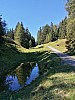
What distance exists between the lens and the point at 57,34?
156 m

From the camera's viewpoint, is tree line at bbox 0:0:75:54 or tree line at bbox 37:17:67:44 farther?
tree line at bbox 37:17:67:44

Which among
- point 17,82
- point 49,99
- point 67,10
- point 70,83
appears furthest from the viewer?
point 67,10

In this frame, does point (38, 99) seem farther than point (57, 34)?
No

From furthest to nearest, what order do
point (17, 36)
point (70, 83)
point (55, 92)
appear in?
point (17, 36) < point (70, 83) < point (55, 92)

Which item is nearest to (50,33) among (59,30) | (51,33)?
(51,33)

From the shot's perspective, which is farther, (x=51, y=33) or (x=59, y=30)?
(x=59, y=30)

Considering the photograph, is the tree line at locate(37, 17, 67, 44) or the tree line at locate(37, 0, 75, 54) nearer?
the tree line at locate(37, 0, 75, 54)

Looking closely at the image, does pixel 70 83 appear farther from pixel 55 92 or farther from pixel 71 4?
pixel 71 4

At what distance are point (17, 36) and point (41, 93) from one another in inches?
3629

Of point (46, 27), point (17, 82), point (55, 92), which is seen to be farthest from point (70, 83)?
point (46, 27)

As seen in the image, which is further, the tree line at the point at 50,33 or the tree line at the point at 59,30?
the tree line at the point at 50,33

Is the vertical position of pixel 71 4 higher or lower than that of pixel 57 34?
higher

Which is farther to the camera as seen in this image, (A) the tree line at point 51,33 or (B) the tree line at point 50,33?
(B) the tree line at point 50,33

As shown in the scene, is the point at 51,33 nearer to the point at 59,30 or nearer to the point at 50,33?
the point at 50,33
